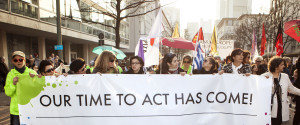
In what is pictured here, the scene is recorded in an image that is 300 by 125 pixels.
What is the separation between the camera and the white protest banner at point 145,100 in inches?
111

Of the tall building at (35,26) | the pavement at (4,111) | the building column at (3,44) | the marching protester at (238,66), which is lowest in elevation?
the pavement at (4,111)

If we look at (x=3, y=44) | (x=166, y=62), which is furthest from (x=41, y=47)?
(x=166, y=62)

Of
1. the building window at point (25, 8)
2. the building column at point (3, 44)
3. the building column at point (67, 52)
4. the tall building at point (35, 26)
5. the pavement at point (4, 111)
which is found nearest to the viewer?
the pavement at point (4, 111)

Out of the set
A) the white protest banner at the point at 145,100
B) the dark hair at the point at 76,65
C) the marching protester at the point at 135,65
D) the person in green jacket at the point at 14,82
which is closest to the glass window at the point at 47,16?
the person in green jacket at the point at 14,82

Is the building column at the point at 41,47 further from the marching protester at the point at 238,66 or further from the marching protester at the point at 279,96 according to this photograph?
the marching protester at the point at 279,96

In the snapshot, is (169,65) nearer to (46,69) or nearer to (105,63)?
(105,63)

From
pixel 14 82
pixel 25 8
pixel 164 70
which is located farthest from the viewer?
pixel 25 8

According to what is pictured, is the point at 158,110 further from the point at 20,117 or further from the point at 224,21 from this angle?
the point at 224,21

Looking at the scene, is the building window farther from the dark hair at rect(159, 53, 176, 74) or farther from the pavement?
the dark hair at rect(159, 53, 176, 74)

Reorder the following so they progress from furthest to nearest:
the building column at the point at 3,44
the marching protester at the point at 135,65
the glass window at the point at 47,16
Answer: the glass window at the point at 47,16 < the building column at the point at 3,44 < the marching protester at the point at 135,65

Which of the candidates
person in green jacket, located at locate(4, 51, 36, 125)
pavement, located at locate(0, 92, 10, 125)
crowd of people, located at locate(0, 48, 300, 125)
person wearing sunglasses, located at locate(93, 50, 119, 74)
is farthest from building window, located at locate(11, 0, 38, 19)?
person wearing sunglasses, located at locate(93, 50, 119, 74)

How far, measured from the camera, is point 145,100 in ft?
9.48

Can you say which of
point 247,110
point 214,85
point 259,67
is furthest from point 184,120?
point 259,67

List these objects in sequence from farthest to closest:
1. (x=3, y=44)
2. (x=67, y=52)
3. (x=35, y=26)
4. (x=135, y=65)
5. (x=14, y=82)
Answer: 1. (x=67, y=52)
2. (x=35, y=26)
3. (x=3, y=44)
4. (x=135, y=65)
5. (x=14, y=82)
